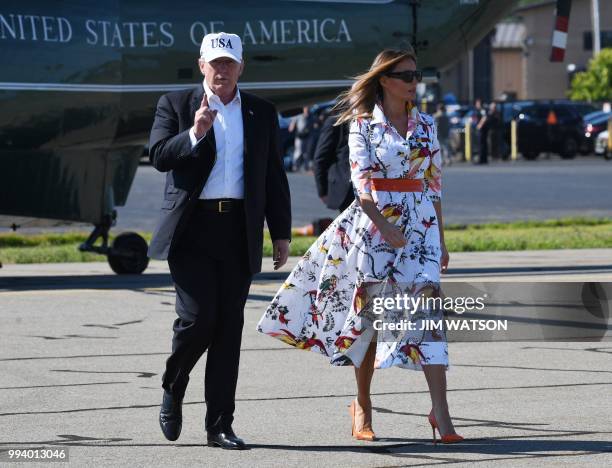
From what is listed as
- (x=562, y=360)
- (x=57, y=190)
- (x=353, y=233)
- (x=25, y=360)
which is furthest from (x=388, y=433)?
(x=57, y=190)

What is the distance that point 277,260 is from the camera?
6750 mm

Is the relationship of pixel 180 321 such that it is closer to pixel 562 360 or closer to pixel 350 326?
pixel 350 326

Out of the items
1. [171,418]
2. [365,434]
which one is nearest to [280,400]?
[365,434]

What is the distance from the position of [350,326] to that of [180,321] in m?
0.75

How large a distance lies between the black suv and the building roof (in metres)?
60.4

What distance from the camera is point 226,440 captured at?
21.1 feet

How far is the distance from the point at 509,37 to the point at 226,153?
10198cm

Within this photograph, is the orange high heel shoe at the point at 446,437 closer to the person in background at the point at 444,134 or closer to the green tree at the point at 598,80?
the person in background at the point at 444,134

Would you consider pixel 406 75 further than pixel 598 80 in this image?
No

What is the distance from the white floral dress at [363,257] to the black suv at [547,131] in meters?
39.1

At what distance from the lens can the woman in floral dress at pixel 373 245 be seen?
6.56 metres

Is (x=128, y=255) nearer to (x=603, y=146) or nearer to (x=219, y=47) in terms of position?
(x=219, y=47)

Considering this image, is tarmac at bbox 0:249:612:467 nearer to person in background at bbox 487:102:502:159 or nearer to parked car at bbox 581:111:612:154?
person in background at bbox 487:102:502:159

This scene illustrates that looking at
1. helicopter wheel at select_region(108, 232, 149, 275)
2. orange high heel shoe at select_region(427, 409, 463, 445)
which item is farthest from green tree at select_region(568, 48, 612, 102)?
orange high heel shoe at select_region(427, 409, 463, 445)
